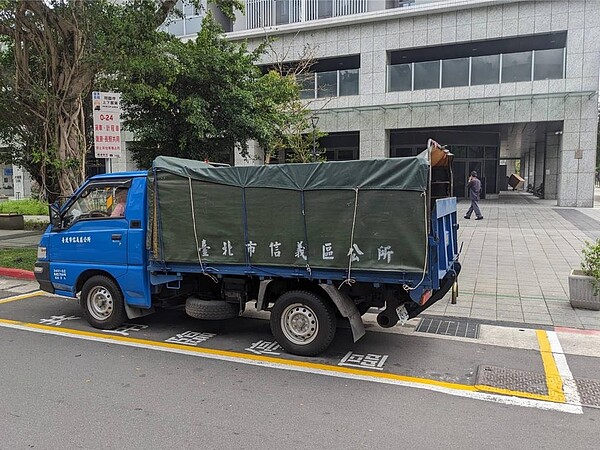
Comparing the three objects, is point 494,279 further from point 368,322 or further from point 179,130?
point 179,130

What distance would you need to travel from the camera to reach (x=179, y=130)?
516 inches

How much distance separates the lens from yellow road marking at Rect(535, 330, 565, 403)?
441 centimetres

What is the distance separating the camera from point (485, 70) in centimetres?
2223

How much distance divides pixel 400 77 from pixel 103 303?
20.6 meters

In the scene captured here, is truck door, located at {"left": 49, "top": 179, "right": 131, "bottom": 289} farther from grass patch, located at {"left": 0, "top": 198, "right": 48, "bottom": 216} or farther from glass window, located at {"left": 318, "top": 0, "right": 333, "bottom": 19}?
glass window, located at {"left": 318, "top": 0, "right": 333, "bottom": 19}

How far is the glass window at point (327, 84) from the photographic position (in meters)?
24.7

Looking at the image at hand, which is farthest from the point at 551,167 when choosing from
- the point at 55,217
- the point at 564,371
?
the point at 55,217

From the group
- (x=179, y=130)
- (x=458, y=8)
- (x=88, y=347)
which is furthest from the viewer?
(x=458, y=8)

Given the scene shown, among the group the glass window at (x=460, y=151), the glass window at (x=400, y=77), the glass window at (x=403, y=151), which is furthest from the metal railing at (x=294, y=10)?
the glass window at (x=460, y=151)

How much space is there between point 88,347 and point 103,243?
133 centimetres

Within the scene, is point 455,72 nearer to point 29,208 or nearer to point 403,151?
point 403,151

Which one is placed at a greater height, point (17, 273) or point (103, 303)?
point (103, 303)

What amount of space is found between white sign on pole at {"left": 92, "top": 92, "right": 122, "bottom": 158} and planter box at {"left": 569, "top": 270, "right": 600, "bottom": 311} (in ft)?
27.8

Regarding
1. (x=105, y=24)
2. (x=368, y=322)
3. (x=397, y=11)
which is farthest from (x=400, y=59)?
(x=368, y=322)
